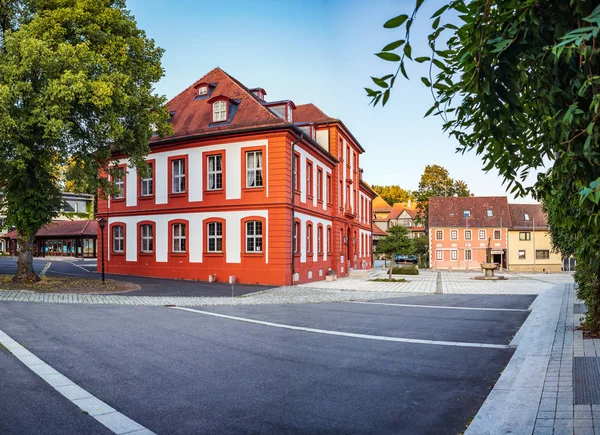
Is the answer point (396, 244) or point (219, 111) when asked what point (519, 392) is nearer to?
point (219, 111)

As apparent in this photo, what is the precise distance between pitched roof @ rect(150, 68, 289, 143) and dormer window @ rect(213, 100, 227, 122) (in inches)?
13.9

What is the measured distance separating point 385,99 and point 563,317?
10638 mm

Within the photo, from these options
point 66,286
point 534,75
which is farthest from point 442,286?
point 534,75

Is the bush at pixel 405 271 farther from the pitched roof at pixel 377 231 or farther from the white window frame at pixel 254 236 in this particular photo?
the pitched roof at pixel 377 231

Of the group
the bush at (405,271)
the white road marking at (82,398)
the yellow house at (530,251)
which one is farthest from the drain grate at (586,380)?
the yellow house at (530,251)

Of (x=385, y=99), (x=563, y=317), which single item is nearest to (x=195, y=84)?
(x=563, y=317)

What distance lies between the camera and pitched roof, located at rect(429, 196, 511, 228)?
216 ft

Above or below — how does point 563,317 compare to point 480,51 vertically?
below

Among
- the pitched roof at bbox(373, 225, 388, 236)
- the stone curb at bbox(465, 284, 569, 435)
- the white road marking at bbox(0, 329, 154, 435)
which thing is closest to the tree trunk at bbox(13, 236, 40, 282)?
the white road marking at bbox(0, 329, 154, 435)

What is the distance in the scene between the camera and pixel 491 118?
287cm

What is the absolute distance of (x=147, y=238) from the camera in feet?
93.1

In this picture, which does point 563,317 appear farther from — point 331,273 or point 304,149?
point 331,273

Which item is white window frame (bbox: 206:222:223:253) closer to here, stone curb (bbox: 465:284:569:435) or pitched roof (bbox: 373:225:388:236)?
stone curb (bbox: 465:284:569:435)

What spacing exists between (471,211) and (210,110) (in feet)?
159
